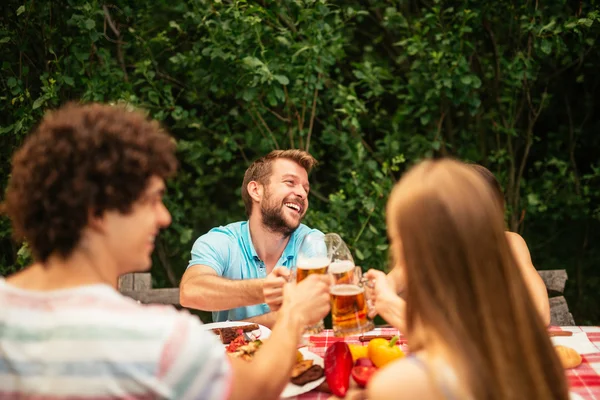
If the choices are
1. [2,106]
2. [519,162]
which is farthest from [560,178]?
[2,106]

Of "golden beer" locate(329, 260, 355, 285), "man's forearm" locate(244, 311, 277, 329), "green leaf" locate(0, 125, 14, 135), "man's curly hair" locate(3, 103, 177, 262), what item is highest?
"green leaf" locate(0, 125, 14, 135)

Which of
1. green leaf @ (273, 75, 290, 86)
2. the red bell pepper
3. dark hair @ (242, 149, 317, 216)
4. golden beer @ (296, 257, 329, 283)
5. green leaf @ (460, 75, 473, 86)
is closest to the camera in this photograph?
the red bell pepper

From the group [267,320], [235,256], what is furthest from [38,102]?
[267,320]

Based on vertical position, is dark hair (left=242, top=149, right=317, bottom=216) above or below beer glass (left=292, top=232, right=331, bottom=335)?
above

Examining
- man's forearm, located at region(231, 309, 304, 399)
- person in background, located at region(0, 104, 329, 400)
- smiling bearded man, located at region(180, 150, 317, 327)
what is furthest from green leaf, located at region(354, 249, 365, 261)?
person in background, located at region(0, 104, 329, 400)

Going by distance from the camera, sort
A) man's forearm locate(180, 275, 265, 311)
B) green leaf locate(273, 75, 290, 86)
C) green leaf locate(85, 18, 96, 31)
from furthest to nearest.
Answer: green leaf locate(273, 75, 290, 86) < green leaf locate(85, 18, 96, 31) < man's forearm locate(180, 275, 265, 311)

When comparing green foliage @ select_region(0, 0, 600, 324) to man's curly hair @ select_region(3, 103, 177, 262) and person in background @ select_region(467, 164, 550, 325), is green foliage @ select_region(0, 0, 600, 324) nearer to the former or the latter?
person in background @ select_region(467, 164, 550, 325)

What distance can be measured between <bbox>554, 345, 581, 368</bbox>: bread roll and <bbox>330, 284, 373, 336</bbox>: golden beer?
612 millimetres

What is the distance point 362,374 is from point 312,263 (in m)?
0.35

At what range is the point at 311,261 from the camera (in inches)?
69.9

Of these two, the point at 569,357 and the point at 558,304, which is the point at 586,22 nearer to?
the point at 558,304

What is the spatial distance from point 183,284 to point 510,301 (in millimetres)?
1650

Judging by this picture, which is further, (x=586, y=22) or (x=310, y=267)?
(x=586, y=22)

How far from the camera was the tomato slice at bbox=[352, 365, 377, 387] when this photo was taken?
163 cm
